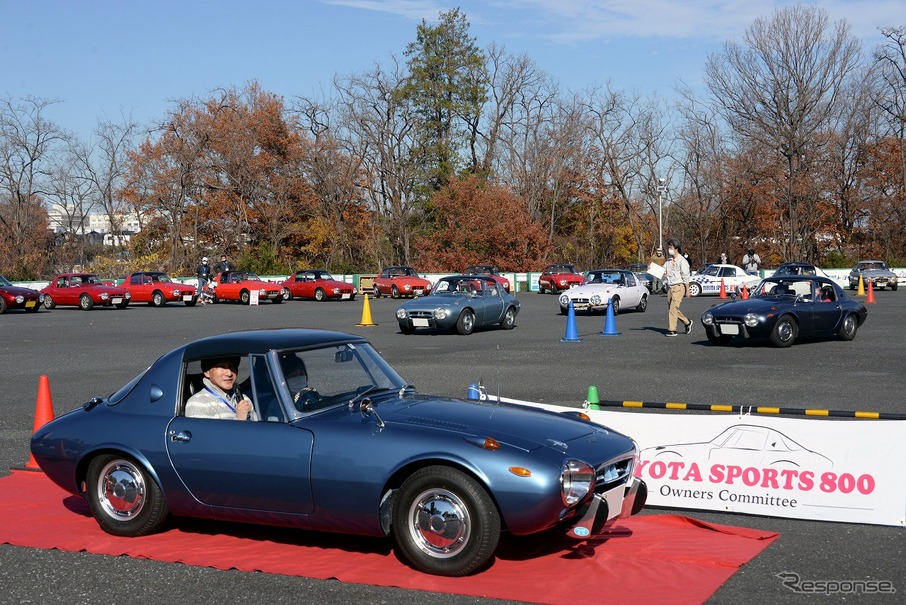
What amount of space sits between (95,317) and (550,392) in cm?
2457

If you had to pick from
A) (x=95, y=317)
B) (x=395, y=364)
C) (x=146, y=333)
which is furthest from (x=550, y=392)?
(x=95, y=317)

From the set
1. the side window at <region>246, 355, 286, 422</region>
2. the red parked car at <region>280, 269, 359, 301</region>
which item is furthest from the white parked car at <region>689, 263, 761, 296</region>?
the side window at <region>246, 355, 286, 422</region>

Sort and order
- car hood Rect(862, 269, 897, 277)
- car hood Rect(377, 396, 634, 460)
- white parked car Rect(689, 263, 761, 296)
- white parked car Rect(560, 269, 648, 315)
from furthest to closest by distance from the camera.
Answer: car hood Rect(862, 269, 897, 277) → white parked car Rect(689, 263, 761, 296) → white parked car Rect(560, 269, 648, 315) → car hood Rect(377, 396, 634, 460)

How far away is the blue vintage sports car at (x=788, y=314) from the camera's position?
61.0 ft

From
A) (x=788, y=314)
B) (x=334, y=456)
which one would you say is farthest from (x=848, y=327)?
(x=334, y=456)

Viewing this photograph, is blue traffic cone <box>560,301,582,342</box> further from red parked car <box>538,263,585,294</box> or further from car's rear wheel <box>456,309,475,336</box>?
red parked car <box>538,263,585,294</box>

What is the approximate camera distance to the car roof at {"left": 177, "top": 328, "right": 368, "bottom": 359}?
636 centimetres

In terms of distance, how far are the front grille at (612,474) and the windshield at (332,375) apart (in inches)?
63.7

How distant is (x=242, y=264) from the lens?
191 ft

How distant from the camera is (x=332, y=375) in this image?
6.44 m

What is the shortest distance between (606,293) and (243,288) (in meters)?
18.9

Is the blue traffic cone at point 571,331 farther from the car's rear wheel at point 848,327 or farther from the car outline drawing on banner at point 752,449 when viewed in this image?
the car outline drawing on banner at point 752,449

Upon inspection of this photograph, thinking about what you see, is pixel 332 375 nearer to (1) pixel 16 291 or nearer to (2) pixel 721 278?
(1) pixel 16 291

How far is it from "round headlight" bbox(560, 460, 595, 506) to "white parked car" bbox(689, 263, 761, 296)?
37.3 m
